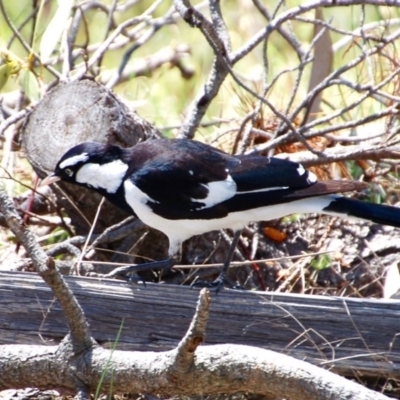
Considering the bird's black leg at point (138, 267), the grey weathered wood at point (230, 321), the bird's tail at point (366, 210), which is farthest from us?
the bird's black leg at point (138, 267)

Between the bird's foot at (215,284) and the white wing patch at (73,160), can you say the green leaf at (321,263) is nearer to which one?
the bird's foot at (215,284)

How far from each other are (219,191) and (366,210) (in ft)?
1.85

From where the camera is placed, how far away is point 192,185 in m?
3.38

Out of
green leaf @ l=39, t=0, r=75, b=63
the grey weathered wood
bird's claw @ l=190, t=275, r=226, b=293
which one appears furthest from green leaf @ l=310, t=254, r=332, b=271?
green leaf @ l=39, t=0, r=75, b=63

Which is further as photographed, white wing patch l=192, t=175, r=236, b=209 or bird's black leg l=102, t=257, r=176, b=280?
bird's black leg l=102, t=257, r=176, b=280

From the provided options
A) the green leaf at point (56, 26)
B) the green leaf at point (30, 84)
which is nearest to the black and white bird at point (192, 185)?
the green leaf at point (56, 26)

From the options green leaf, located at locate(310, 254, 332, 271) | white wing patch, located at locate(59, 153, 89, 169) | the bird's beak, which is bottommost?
green leaf, located at locate(310, 254, 332, 271)

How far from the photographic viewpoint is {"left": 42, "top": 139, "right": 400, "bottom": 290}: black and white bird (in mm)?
3318

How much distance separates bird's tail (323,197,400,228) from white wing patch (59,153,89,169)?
95 centimetres

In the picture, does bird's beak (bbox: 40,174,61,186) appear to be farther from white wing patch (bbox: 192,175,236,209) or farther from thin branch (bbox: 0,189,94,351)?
thin branch (bbox: 0,189,94,351)

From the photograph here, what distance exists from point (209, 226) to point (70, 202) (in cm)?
76

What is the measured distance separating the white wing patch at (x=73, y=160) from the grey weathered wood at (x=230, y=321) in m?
0.52

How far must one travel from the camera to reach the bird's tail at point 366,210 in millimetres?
3189

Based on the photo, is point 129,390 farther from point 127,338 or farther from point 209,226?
point 209,226
